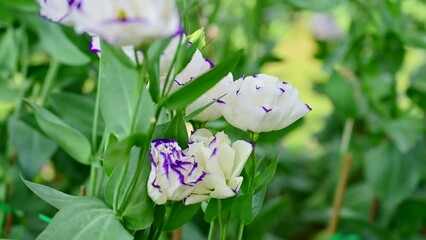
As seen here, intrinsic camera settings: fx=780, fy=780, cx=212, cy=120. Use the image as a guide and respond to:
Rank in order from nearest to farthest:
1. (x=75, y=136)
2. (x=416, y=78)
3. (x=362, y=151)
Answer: (x=75, y=136), (x=416, y=78), (x=362, y=151)

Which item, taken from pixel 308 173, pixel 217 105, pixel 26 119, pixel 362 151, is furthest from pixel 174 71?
pixel 308 173

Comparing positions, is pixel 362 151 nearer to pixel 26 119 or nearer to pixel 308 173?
pixel 308 173

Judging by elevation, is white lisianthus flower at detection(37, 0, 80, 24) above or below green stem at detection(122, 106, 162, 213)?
above

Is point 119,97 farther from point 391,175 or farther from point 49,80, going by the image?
point 391,175

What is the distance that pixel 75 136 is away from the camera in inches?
25.9

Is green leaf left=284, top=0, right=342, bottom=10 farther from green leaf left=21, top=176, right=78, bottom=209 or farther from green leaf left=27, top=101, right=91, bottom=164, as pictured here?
green leaf left=21, top=176, right=78, bottom=209

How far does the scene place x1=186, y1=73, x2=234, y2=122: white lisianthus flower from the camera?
0.49 metres

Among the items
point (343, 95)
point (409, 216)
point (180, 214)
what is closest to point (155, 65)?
point (180, 214)

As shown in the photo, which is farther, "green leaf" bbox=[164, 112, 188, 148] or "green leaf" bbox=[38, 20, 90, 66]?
"green leaf" bbox=[38, 20, 90, 66]

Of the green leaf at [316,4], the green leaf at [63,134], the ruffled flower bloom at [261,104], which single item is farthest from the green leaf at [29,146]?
the ruffled flower bloom at [261,104]

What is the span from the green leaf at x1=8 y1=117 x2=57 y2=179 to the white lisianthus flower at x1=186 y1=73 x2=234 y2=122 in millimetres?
405

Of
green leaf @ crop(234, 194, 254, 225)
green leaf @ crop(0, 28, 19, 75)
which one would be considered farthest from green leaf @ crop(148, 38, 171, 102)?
green leaf @ crop(0, 28, 19, 75)

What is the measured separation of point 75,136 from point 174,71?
215 mm

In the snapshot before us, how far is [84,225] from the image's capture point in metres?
0.48
